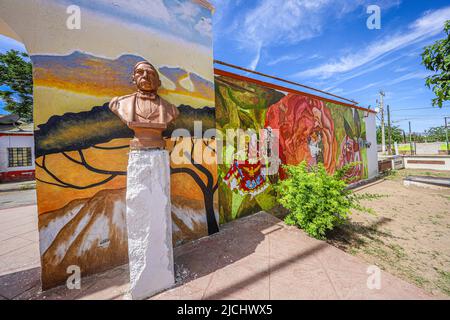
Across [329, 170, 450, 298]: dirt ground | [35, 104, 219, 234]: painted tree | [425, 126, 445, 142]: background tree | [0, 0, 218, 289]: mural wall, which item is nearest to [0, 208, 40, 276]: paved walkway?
[0, 0, 218, 289]: mural wall

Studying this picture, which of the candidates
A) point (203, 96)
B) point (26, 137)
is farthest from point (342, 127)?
point (26, 137)

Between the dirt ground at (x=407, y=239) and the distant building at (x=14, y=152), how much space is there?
1841cm

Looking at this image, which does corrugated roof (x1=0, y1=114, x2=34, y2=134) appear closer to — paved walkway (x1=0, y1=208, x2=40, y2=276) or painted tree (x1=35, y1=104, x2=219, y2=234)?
paved walkway (x1=0, y1=208, x2=40, y2=276)

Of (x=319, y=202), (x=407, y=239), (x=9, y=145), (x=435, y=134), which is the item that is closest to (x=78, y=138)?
(x=319, y=202)

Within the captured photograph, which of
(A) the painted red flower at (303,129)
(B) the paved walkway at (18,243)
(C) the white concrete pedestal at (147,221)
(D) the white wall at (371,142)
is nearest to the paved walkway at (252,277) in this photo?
(B) the paved walkway at (18,243)

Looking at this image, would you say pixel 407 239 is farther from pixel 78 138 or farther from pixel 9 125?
pixel 9 125

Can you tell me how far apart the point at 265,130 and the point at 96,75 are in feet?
12.1

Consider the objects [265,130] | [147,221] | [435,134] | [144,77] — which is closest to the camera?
[147,221]

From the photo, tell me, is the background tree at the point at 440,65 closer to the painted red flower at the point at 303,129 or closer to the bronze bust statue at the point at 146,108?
the painted red flower at the point at 303,129

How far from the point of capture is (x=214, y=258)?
2.63m

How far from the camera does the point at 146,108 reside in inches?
88.6

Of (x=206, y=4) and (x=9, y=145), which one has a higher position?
(x=206, y=4)
